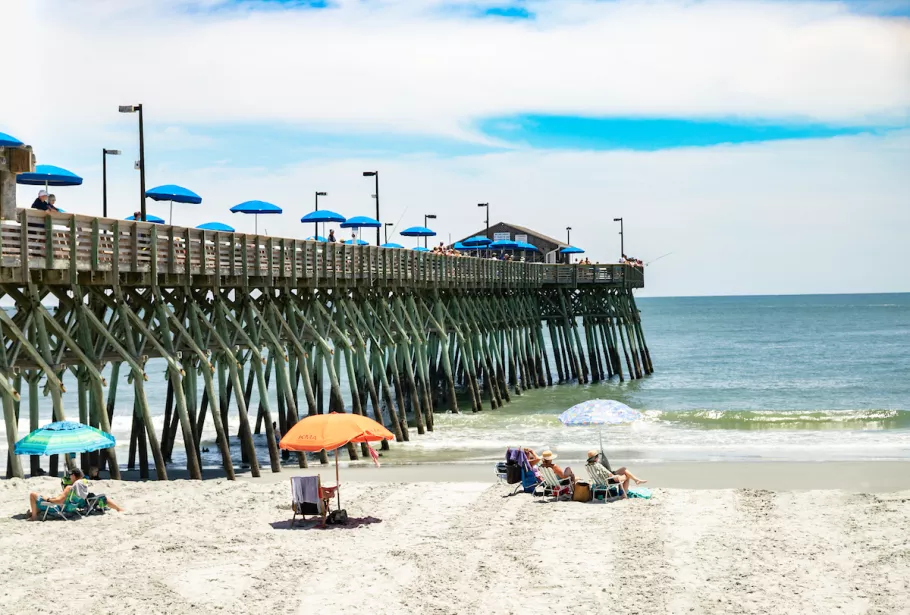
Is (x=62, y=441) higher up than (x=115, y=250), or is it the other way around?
(x=115, y=250)

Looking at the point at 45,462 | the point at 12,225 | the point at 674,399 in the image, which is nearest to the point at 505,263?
the point at 674,399

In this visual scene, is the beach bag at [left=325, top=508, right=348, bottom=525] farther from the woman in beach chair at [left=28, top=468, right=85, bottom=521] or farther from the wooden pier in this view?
the wooden pier

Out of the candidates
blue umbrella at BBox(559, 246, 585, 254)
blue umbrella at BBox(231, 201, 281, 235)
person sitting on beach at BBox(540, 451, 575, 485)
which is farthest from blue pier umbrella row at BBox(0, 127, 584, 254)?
blue umbrella at BBox(559, 246, 585, 254)

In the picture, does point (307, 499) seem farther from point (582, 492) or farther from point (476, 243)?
point (476, 243)

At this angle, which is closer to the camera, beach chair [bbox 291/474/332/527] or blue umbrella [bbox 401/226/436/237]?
beach chair [bbox 291/474/332/527]

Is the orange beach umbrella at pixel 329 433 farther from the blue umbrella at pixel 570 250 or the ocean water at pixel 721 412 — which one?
the blue umbrella at pixel 570 250

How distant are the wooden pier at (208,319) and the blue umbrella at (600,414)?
6.50 m

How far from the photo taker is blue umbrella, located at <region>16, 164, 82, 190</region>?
20.2m

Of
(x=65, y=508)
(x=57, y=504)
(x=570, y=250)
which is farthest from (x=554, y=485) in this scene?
(x=570, y=250)

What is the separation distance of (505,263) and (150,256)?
26.0 m

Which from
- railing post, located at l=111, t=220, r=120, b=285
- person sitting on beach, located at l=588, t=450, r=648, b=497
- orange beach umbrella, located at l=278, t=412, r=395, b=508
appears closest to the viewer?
orange beach umbrella, located at l=278, t=412, r=395, b=508

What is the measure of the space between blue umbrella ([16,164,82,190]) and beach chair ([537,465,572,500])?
10.5 m

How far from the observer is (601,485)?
16906 millimetres

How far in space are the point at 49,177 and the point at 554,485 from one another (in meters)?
11.0
